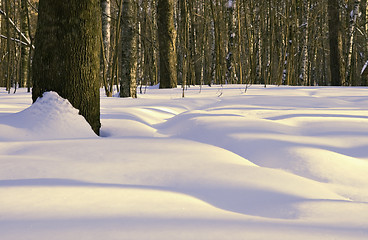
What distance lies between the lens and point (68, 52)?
2584mm

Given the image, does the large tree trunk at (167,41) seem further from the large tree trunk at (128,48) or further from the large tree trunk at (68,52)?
the large tree trunk at (68,52)

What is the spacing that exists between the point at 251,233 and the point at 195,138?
164 cm

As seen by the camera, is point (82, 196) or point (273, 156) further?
point (273, 156)

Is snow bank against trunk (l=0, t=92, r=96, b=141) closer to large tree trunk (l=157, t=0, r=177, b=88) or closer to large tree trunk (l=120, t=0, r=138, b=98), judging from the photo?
large tree trunk (l=120, t=0, r=138, b=98)

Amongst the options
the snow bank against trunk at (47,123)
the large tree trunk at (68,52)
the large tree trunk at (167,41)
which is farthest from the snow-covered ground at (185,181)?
the large tree trunk at (167,41)

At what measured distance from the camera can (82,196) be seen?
1.17 m

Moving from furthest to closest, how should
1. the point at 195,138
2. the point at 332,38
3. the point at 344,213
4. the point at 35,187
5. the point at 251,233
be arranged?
the point at 332,38 → the point at 195,138 → the point at 35,187 → the point at 344,213 → the point at 251,233

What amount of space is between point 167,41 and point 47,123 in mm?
5609

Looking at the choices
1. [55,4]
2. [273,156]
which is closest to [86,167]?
[273,156]

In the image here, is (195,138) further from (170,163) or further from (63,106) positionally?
(63,106)

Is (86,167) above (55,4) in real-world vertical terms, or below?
below

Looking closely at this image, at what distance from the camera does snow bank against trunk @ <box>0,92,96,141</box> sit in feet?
7.51

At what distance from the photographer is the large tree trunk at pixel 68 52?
8.40ft

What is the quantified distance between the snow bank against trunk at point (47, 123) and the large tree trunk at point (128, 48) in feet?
9.99
